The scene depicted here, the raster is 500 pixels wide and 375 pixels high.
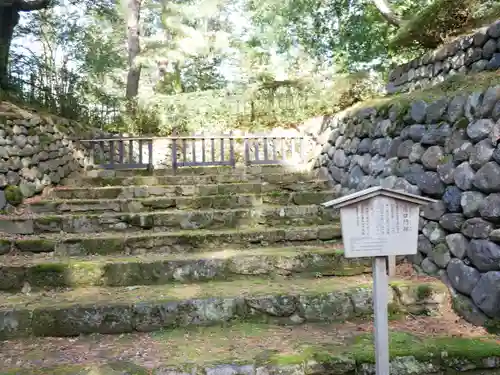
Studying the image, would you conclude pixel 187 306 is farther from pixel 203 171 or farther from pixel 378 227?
pixel 203 171

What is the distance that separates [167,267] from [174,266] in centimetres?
6

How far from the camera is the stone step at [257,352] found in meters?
2.22

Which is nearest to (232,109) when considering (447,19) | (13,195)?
(447,19)

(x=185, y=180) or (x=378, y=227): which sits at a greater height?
(x=185, y=180)

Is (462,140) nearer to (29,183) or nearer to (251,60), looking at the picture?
(29,183)

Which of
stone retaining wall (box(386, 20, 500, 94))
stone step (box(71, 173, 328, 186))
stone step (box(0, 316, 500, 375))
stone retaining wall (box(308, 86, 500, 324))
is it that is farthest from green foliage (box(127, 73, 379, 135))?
stone step (box(0, 316, 500, 375))

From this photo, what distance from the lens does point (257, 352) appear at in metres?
2.39

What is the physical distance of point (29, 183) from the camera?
4.76 metres

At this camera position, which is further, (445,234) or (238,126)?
(238,126)

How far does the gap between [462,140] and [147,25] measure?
18.3 m

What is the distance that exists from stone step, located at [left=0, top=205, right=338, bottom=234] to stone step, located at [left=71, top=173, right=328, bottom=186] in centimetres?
126

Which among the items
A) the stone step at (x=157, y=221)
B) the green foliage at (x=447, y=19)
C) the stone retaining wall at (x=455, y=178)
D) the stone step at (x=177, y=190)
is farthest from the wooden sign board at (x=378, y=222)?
the green foliage at (x=447, y=19)

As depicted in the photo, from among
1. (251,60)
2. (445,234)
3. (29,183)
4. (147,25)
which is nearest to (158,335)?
(445,234)

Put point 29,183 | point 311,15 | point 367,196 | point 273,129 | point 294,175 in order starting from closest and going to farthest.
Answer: point 367,196, point 29,183, point 294,175, point 273,129, point 311,15
